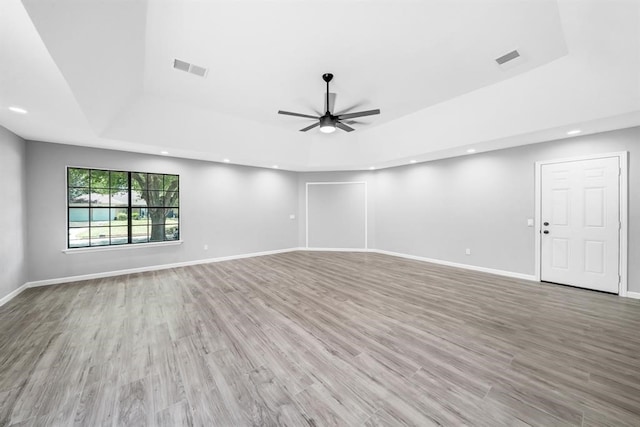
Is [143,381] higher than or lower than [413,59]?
lower

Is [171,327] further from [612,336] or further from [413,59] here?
[612,336]

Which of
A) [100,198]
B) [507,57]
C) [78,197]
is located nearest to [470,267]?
[507,57]

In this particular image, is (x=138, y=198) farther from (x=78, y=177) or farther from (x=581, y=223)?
(x=581, y=223)

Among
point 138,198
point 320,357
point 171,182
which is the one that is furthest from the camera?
point 171,182

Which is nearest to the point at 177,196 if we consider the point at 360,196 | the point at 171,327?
the point at 171,327

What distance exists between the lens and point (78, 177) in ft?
15.3

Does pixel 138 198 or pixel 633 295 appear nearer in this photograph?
pixel 633 295

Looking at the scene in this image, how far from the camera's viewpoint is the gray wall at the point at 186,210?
4.31 m

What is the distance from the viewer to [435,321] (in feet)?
9.61

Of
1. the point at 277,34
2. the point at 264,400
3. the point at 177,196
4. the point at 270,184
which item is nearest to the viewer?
the point at 264,400

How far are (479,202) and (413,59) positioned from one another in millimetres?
3777

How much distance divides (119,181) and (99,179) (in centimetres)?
31

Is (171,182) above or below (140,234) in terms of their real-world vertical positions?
above

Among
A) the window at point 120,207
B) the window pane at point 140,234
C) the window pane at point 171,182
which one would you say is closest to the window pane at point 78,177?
the window at point 120,207
